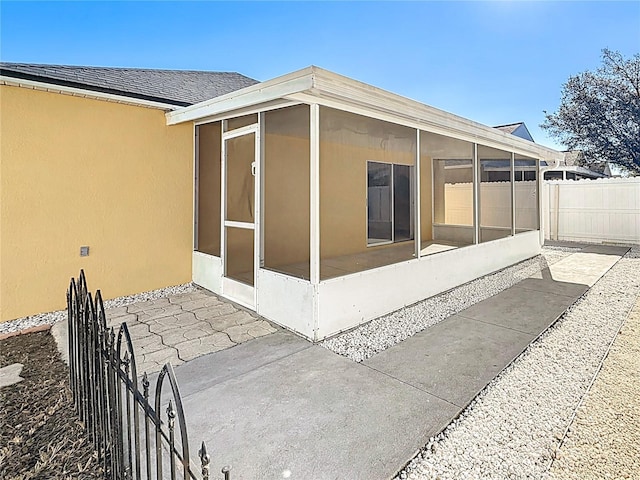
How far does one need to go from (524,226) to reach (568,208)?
3.23m

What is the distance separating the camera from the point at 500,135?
7.10 metres

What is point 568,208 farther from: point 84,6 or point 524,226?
point 84,6

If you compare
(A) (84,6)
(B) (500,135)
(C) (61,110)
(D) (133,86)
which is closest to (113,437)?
(C) (61,110)

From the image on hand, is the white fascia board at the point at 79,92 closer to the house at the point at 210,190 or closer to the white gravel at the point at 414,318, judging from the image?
the house at the point at 210,190

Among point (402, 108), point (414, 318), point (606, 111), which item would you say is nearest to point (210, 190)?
point (402, 108)

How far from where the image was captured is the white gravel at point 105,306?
14.4ft

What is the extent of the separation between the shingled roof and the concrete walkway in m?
3.88

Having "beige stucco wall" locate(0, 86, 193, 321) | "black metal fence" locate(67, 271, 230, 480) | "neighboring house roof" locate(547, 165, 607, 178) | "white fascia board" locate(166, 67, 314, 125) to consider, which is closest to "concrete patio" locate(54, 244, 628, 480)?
"black metal fence" locate(67, 271, 230, 480)

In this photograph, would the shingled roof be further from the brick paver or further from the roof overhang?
the brick paver

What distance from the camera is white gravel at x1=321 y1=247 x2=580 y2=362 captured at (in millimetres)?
3834

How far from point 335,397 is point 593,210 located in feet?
41.8

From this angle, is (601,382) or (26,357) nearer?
(601,382)

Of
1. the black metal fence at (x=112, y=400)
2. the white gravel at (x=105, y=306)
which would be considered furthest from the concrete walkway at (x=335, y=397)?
the white gravel at (x=105, y=306)

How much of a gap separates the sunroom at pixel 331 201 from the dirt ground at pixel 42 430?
7.28 feet
